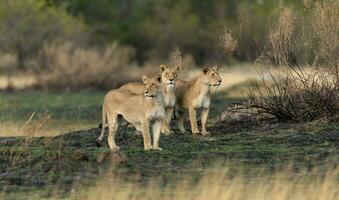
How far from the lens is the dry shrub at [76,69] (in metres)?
39.4

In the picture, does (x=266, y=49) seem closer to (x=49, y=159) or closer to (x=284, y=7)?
(x=284, y=7)

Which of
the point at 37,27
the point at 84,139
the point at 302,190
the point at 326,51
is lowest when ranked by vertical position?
the point at 302,190

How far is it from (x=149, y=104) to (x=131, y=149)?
Answer: 0.84 meters

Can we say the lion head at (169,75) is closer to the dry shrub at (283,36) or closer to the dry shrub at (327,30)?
the dry shrub at (283,36)

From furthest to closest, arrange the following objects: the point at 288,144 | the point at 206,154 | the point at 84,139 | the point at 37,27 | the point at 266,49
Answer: the point at 37,27 → the point at 266,49 → the point at 84,139 → the point at 288,144 → the point at 206,154

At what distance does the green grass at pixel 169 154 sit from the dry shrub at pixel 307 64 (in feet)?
1.13

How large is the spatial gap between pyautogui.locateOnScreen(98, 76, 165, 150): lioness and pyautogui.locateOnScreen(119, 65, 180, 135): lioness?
78 centimetres

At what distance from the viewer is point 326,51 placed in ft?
55.6

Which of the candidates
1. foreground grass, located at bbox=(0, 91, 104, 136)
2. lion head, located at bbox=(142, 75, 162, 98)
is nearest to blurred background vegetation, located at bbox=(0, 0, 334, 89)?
foreground grass, located at bbox=(0, 91, 104, 136)

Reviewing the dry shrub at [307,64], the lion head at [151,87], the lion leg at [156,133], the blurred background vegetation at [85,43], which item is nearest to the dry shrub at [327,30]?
the dry shrub at [307,64]

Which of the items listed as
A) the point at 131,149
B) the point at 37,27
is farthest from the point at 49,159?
the point at 37,27

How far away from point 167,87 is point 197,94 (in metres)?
0.94

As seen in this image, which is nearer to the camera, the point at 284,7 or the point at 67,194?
the point at 67,194

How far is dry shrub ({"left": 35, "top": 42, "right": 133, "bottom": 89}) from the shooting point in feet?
129
